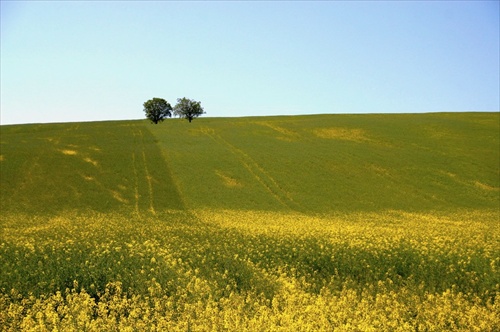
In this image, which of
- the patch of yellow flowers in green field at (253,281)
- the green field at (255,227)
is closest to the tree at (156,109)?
the green field at (255,227)

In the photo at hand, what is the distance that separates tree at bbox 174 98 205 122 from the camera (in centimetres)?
11550

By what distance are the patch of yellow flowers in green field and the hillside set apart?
14951mm

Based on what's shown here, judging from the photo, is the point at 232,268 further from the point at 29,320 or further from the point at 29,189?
the point at 29,189

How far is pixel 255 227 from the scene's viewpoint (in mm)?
24828

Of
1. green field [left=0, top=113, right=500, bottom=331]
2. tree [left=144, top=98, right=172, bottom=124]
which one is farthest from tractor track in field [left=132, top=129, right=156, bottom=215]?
tree [left=144, top=98, right=172, bottom=124]

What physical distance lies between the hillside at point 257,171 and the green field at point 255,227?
25 cm

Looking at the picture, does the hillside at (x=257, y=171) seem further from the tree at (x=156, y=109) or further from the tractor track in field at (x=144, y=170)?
the tree at (x=156, y=109)

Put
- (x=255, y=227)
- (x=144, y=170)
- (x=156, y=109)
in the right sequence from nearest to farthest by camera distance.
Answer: (x=255, y=227)
(x=144, y=170)
(x=156, y=109)

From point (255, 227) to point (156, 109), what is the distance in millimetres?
90247

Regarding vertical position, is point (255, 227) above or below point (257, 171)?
below

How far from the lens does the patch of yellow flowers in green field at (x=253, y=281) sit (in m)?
10.4

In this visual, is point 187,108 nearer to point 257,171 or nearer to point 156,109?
point 156,109

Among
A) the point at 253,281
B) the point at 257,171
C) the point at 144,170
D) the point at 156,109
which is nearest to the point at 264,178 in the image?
the point at 257,171

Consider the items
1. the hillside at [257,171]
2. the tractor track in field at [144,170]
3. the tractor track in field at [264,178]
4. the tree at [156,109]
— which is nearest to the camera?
the tractor track in field at [144,170]
